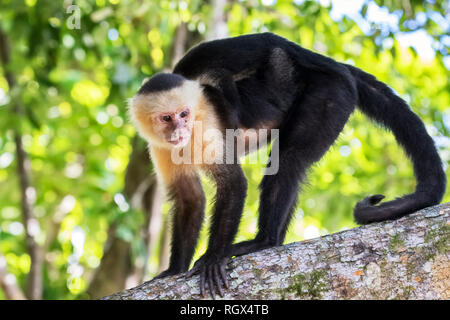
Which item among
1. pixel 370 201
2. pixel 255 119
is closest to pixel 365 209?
pixel 370 201

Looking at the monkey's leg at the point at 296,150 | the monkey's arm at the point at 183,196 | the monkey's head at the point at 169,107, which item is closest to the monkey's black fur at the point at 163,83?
the monkey's head at the point at 169,107

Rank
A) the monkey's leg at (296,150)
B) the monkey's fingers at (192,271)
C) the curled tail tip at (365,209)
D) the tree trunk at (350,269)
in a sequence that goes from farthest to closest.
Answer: the monkey's leg at (296,150) → the curled tail tip at (365,209) → the monkey's fingers at (192,271) → the tree trunk at (350,269)

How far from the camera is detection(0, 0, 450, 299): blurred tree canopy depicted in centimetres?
439

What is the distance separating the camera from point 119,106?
198 inches

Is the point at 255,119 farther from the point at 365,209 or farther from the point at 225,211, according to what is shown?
the point at 365,209

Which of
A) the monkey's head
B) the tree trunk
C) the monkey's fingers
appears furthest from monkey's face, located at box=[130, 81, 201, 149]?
the tree trunk

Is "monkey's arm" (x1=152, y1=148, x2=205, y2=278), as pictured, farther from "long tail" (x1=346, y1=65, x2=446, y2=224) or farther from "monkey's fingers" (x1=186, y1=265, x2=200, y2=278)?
"long tail" (x1=346, y1=65, x2=446, y2=224)

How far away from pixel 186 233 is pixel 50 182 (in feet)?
10.2

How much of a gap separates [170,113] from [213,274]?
3.93ft

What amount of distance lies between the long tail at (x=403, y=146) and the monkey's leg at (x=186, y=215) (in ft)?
3.66

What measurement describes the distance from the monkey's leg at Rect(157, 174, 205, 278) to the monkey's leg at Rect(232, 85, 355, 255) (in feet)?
1.72

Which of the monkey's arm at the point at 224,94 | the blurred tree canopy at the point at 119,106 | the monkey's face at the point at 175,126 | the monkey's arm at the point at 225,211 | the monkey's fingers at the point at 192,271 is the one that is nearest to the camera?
the monkey's fingers at the point at 192,271

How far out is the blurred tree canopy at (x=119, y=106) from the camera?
14.4ft

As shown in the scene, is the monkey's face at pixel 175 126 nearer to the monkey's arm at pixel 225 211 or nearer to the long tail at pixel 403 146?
the monkey's arm at pixel 225 211
